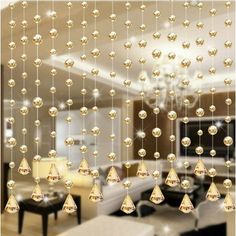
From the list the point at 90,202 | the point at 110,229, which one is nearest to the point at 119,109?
the point at 90,202

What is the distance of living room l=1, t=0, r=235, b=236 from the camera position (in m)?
1.06

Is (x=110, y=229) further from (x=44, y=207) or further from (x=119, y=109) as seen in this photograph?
(x=119, y=109)

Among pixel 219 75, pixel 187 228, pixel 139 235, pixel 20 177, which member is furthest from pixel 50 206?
pixel 20 177

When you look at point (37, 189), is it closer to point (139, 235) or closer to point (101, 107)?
point (139, 235)

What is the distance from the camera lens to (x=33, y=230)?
4199 mm

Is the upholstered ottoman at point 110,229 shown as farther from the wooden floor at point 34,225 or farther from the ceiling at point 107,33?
the ceiling at point 107,33

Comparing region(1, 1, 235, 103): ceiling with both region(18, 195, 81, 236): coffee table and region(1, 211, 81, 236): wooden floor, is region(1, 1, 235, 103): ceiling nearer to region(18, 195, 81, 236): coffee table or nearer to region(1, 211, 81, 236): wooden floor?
region(18, 195, 81, 236): coffee table

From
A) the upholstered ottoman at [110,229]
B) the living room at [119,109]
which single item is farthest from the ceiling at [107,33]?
the upholstered ottoman at [110,229]

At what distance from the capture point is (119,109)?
8.41 meters

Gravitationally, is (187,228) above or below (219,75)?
below

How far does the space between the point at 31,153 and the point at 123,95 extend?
14.4 ft

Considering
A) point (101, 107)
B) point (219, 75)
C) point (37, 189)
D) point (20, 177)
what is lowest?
point (20, 177)

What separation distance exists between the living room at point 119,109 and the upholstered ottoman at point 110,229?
0.04ft

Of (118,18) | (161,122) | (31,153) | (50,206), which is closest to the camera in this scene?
(118,18)
